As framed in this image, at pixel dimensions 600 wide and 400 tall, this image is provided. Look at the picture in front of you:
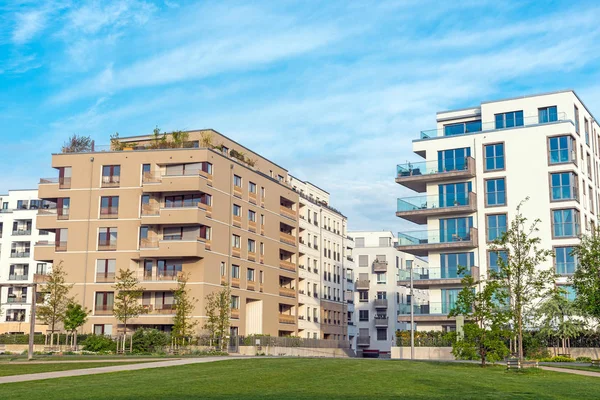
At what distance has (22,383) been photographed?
26359 mm

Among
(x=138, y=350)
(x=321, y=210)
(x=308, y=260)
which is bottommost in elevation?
(x=138, y=350)

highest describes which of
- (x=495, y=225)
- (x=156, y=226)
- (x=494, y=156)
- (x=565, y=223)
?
(x=494, y=156)

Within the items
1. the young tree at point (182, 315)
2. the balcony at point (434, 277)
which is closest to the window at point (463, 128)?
the balcony at point (434, 277)

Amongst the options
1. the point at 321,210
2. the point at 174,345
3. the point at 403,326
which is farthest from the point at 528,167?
the point at 403,326

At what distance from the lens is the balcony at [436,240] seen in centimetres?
6588

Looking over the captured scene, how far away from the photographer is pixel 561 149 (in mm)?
64250

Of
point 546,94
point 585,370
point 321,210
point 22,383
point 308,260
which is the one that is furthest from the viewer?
point 321,210

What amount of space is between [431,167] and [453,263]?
30.1ft

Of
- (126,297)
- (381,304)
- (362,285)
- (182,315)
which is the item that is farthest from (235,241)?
(381,304)

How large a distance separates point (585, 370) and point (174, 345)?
36.6m

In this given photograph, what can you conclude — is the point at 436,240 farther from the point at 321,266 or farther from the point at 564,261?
the point at 321,266

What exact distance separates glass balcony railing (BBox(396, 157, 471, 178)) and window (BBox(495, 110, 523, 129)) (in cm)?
481

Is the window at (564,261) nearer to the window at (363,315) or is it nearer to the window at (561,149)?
the window at (561,149)

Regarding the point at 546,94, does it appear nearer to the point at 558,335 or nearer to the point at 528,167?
the point at 528,167
